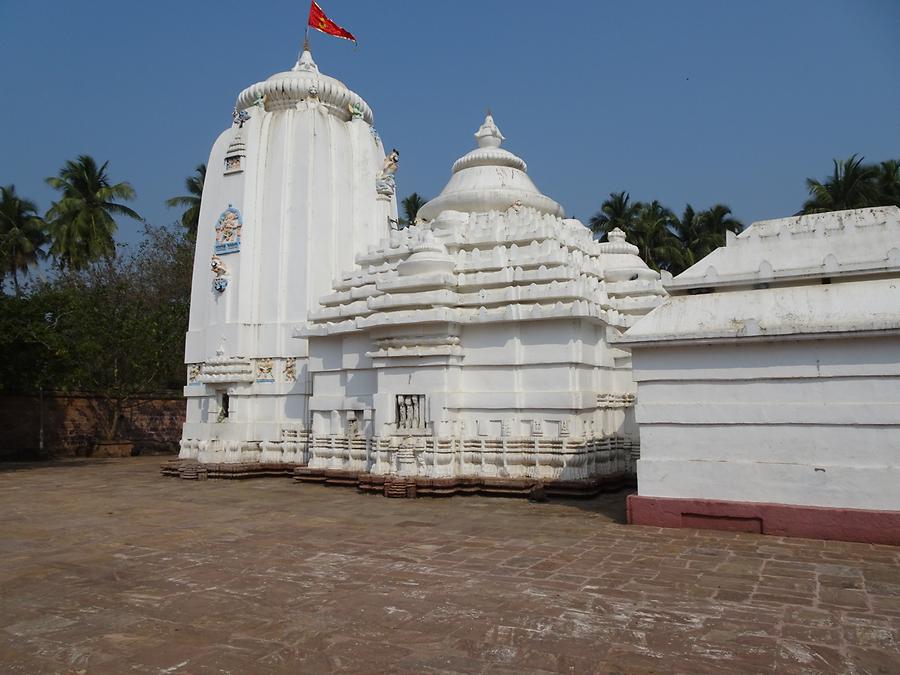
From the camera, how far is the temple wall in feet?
29.9

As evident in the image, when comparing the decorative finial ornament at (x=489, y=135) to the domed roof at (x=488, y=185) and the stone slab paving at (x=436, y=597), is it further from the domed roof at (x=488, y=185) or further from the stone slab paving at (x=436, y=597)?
the stone slab paving at (x=436, y=597)

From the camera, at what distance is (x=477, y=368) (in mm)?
15445

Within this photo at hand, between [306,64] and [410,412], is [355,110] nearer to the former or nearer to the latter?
[306,64]

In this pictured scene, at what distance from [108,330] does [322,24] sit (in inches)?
564

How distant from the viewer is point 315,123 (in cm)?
2161

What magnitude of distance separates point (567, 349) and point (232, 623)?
9753 millimetres

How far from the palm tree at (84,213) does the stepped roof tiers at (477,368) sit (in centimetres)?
2614

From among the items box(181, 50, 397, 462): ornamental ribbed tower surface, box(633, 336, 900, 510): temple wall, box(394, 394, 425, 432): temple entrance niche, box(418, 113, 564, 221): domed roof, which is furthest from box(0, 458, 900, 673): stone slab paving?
box(418, 113, 564, 221): domed roof

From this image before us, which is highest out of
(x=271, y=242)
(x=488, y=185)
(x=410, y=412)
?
(x=488, y=185)

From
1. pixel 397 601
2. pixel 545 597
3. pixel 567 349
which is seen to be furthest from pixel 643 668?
pixel 567 349

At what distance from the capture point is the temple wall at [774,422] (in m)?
9.12

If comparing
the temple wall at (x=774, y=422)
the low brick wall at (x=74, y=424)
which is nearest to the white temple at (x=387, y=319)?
the temple wall at (x=774, y=422)

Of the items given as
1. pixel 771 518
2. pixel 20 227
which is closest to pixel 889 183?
pixel 771 518

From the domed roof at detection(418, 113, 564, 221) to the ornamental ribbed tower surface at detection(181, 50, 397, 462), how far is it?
11.0 feet
